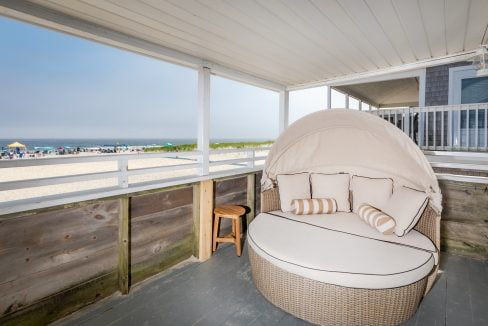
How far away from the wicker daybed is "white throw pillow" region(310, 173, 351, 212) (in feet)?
0.66

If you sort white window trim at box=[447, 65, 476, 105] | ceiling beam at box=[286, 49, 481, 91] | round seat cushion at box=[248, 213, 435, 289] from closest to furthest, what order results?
round seat cushion at box=[248, 213, 435, 289]
ceiling beam at box=[286, 49, 481, 91]
white window trim at box=[447, 65, 476, 105]

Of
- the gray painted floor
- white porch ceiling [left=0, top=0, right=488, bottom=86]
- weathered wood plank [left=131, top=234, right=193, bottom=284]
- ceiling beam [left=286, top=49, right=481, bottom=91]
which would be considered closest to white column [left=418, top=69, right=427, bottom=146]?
ceiling beam [left=286, top=49, right=481, bottom=91]

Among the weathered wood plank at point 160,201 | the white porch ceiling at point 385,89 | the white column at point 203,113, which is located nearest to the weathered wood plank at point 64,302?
the weathered wood plank at point 160,201

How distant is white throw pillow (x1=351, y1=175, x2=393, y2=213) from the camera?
9.71 ft

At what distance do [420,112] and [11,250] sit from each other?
5.43 meters

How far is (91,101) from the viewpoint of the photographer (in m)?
23.9

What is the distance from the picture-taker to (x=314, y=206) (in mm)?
3096

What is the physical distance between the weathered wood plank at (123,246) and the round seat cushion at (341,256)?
4.18 ft

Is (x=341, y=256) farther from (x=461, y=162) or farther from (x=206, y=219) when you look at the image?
(x=461, y=162)

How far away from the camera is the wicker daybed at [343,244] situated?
1.88 meters

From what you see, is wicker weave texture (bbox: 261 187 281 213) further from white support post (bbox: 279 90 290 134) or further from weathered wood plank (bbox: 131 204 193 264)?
white support post (bbox: 279 90 290 134)

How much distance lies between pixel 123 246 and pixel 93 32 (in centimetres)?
206

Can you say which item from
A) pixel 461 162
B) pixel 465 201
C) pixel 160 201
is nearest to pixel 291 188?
pixel 160 201

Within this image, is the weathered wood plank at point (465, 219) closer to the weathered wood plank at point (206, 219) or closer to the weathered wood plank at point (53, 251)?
the weathered wood plank at point (206, 219)
